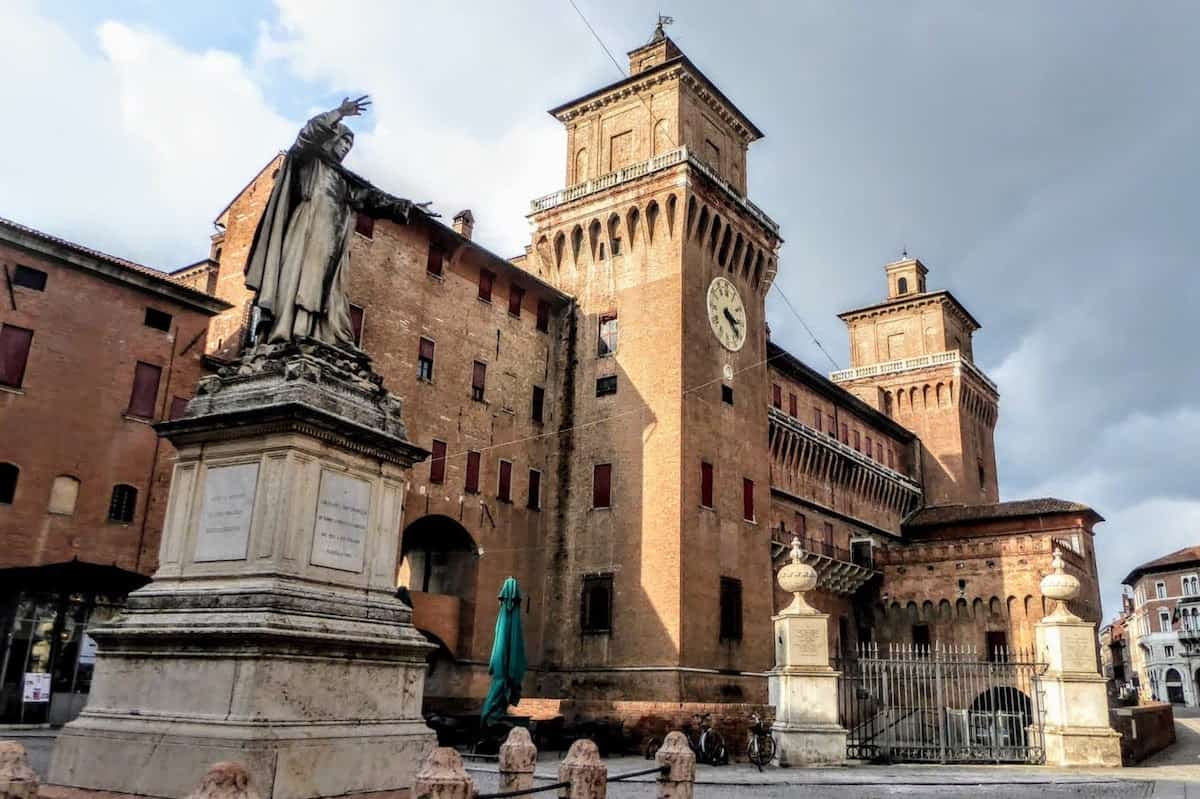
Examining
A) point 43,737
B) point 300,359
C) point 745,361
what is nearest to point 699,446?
point 745,361

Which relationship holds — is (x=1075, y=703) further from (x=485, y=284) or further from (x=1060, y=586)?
(x=485, y=284)

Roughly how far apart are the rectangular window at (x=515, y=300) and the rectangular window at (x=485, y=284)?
0.94 metres

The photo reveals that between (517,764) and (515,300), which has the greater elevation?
(515,300)

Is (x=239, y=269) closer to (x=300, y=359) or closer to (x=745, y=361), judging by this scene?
(x=745, y=361)

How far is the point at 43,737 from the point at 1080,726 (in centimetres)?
1792

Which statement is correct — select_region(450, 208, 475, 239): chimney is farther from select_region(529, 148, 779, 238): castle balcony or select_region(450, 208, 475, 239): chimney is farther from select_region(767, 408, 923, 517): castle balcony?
select_region(767, 408, 923, 517): castle balcony

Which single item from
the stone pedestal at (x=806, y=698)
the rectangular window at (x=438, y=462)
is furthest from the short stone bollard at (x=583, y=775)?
the rectangular window at (x=438, y=462)

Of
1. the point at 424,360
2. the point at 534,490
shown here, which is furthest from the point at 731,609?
the point at 424,360

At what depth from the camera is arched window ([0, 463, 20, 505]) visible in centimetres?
2108

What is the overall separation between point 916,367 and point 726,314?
81.3 ft

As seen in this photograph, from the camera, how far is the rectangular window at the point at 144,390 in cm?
2369

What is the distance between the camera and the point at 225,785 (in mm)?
4559

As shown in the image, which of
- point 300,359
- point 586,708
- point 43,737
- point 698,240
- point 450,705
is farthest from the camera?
point 698,240

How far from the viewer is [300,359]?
8422 millimetres
